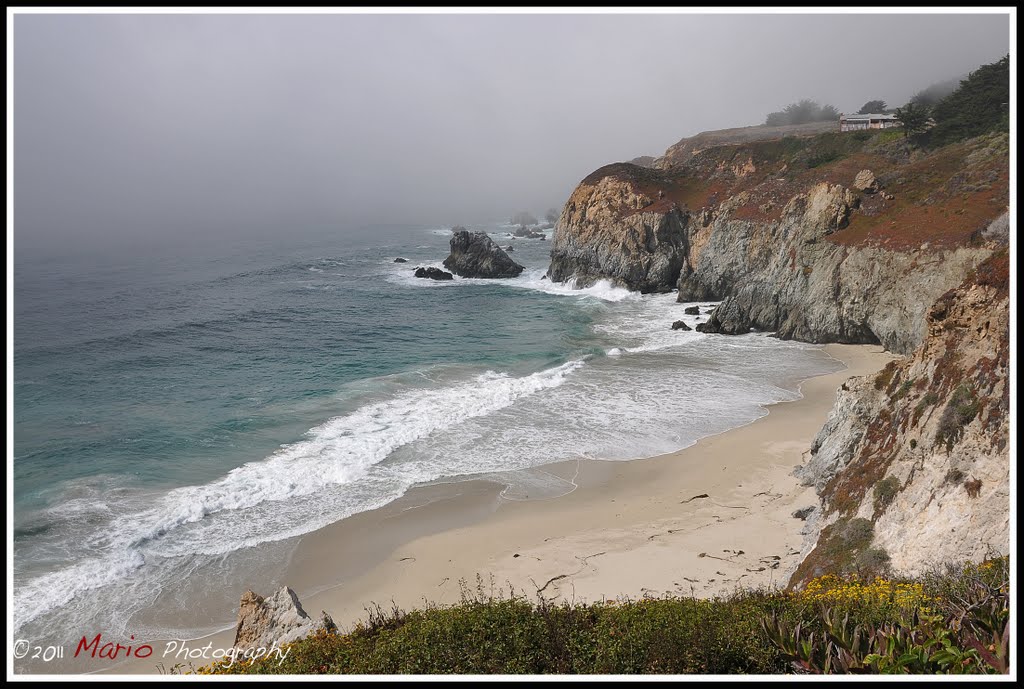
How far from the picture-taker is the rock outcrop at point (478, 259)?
61281 mm

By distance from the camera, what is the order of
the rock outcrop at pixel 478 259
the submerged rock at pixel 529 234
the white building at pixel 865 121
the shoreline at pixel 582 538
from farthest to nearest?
the submerged rock at pixel 529 234 → the rock outcrop at pixel 478 259 → the white building at pixel 865 121 → the shoreline at pixel 582 538

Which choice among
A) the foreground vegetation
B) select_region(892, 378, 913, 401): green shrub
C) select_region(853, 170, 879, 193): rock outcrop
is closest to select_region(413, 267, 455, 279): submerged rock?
select_region(853, 170, 879, 193): rock outcrop

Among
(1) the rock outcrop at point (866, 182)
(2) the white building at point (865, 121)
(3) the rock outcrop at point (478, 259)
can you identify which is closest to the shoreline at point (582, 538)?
(1) the rock outcrop at point (866, 182)

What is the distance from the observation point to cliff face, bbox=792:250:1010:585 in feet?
27.6

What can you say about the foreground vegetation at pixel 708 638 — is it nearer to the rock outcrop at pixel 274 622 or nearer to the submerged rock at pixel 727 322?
the rock outcrop at pixel 274 622

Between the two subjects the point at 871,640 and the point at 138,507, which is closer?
the point at 871,640

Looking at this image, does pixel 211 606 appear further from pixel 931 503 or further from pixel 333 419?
pixel 931 503

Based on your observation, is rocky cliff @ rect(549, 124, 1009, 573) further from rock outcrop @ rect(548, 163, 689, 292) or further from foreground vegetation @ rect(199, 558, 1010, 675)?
foreground vegetation @ rect(199, 558, 1010, 675)

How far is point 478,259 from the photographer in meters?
61.7

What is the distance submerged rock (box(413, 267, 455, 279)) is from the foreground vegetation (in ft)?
179

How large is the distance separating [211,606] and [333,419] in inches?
419

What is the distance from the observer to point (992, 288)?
1055 cm

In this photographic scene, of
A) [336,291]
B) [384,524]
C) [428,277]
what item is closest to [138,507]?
[384,524]

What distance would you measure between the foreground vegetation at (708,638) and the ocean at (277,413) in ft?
23.1
